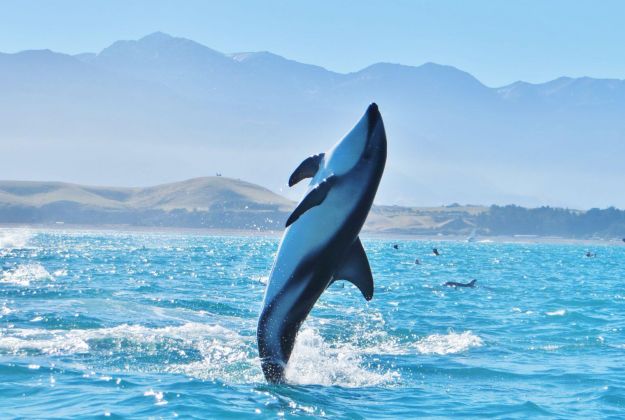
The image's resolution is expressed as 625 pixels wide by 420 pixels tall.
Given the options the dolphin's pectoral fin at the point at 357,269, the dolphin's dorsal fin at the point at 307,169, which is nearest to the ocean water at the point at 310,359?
the dolphin's pectoral fin at the point at 357,269

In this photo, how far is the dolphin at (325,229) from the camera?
12.6 metres

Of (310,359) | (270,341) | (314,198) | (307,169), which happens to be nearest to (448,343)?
(310,359)

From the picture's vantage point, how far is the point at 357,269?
44.0 feet

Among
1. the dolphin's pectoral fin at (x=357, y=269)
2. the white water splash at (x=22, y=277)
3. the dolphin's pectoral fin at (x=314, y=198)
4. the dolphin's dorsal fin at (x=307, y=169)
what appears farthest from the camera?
the white water splash at (x=22, y=277)

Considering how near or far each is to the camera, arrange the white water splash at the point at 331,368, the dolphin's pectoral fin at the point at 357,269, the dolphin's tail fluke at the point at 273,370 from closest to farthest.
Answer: the dolphin's pectoral fin at the point at 357,269, the dolphin's tail fluke at the point at 273,370, the white water splash at the point at 331,368

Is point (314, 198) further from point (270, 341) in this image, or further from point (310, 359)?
point (310, 359)

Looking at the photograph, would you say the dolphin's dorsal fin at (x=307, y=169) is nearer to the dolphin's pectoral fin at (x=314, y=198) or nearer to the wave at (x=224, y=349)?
the dolphin's pectoral fin at (x=314, y=198)

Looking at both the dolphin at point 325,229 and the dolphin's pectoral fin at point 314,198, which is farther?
the dolphin at point 325,229

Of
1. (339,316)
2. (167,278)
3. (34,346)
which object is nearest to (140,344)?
(34,346)

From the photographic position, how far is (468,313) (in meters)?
30.0

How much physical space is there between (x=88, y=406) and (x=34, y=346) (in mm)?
5957

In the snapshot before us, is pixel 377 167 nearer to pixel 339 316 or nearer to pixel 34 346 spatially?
pixel 34 346

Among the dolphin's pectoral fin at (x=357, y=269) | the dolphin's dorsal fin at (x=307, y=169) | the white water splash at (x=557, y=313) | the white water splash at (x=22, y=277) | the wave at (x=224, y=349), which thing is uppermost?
the dolphin's dorsal fin at (x=307, y=169)

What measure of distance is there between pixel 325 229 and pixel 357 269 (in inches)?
→ 42.9
